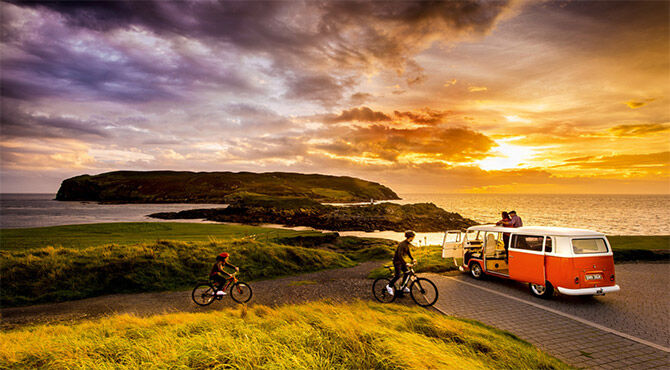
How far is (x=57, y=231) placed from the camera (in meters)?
32.0

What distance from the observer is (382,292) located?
1158cm

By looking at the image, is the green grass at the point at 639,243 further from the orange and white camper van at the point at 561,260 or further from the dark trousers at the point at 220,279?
the dark trousers at the point at 220,279

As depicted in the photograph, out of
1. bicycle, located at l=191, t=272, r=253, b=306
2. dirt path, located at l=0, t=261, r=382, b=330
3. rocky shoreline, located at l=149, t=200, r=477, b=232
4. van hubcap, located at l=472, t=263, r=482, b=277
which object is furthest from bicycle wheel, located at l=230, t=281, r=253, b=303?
rocky shoreline, located at l=149, t=200, r=477, b=232

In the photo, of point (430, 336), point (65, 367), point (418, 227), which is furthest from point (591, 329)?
point (418, 227)

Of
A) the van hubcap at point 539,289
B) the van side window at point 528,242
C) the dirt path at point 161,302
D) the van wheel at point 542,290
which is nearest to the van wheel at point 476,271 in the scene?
the van wheel at point 542,290

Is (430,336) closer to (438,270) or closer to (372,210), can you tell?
(438,270)

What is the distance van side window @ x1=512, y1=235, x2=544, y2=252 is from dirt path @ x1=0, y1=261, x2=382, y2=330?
617 centimetres

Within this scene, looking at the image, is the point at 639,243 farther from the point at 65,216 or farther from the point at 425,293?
the point at 65,216

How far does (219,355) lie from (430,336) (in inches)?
158

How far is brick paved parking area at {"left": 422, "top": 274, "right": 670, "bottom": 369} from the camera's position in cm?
670

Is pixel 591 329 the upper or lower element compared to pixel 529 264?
lower

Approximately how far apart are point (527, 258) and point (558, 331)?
3.83 metres

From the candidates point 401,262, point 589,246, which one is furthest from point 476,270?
point 401,262

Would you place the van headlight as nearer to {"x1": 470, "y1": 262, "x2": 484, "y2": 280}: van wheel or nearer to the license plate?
the license plate
